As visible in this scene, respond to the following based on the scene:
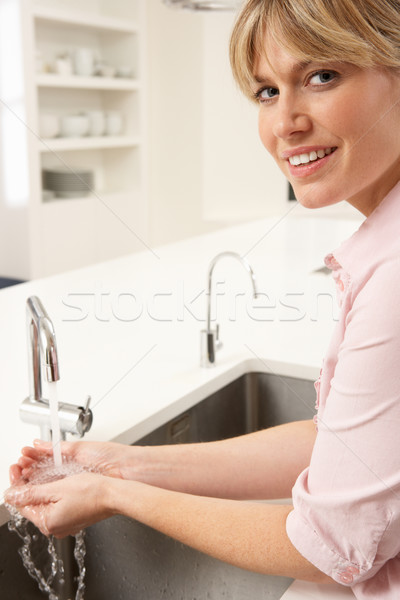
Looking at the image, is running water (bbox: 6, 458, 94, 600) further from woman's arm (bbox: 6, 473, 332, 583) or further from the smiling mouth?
the smiling mouth

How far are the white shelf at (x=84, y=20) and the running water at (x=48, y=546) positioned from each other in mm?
3336

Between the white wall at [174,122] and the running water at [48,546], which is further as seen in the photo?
the white wall at [174,122]

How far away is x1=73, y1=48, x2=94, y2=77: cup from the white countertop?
2.16m

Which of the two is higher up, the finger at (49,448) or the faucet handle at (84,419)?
the faucet handle at (84,419)

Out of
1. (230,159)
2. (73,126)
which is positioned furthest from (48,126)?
(230,159)

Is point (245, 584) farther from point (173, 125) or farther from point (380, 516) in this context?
point (173, 125)

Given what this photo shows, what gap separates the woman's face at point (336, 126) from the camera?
758 mm

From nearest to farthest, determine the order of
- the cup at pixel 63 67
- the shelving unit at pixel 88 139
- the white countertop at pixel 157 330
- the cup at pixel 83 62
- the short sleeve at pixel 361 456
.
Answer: the short sleeve at pixel 361 456, the white countertop at pixel 157 330, the shelving unit at pixel 88 139, the cup at pixel 63 67, the cup at pixel 83 62

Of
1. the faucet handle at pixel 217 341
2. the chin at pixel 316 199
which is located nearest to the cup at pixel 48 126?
the faucet handle at pixel 217 341

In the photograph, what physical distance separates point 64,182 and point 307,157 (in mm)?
3588

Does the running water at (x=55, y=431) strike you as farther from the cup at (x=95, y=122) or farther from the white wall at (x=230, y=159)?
the white wall at (x=230, y=159)

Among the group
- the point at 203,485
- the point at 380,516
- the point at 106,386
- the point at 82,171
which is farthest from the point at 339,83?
the point at 82,171

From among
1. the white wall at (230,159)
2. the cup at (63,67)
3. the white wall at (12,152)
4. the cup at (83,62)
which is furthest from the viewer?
the white wall at (230,159)

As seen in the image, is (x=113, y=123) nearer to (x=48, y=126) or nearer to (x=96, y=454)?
(x=48, y=126)
